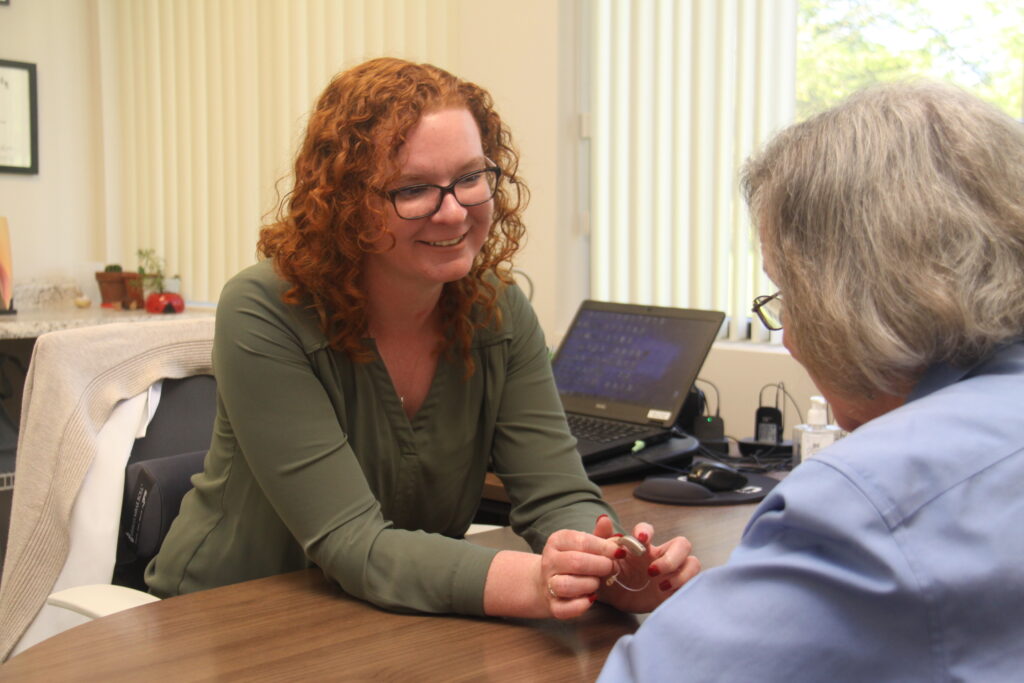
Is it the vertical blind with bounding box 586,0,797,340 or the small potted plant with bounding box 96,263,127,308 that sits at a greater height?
the vertical blind with bounding box 586,0,797,340

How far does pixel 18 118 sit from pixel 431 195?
412 cm

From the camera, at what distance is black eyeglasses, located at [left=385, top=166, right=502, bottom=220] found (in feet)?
4.48

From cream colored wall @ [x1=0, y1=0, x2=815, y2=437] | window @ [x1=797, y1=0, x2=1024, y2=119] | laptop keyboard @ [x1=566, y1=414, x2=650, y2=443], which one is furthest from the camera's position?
cream colored wall @ [x1=0, y1=0, x2=815, y2=437]

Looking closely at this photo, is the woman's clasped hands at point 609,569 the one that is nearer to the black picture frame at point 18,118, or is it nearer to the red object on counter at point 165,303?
the red object on counter at point 165,303

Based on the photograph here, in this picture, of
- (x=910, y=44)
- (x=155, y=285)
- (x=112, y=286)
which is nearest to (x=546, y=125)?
(x=910, y=44)

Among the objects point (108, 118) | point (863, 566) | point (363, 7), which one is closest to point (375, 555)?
point (863, 566)

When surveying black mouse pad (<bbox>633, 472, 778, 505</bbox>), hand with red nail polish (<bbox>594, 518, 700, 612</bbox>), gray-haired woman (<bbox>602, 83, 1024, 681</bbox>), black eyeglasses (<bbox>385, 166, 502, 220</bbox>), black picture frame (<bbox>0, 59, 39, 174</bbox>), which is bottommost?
black mouse pad (<bbox>633, 472, 778, 505</bbox>)

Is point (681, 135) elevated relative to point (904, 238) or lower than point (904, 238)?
elevated

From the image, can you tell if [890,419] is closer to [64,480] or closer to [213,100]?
[64,480]

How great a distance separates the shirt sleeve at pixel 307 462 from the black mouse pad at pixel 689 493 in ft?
1.73

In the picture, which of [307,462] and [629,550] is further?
[307,462]

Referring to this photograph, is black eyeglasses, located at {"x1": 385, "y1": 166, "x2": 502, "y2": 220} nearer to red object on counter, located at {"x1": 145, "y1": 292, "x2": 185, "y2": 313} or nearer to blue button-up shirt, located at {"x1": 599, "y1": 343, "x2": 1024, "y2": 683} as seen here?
blue button-up shirt, located at {"x1": 599, "y1": 343, "x2": 1024, "y2": 683}

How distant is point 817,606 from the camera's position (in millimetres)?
643

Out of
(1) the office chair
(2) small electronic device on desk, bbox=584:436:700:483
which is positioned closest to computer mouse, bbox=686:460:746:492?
(2) small electronic device on desk, bbox=584:436:700:483
